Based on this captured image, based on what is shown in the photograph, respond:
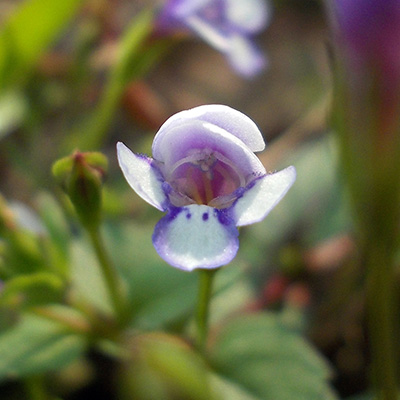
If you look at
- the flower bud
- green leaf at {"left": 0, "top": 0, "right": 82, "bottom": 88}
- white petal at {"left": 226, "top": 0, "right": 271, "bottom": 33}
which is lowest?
the flower bud

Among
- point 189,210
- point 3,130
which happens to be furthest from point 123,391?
point 3,130

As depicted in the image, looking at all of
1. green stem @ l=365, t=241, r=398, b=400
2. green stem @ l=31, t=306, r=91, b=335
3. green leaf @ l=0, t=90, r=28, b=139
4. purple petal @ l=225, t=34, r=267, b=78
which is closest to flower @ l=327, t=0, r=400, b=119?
green stem @ l=365, t=241, r=398, b=400

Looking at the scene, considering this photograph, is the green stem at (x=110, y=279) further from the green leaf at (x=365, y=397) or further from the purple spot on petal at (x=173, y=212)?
the green leaf at (x=365, y=397)

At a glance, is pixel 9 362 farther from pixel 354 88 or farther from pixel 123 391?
pixel 354 88

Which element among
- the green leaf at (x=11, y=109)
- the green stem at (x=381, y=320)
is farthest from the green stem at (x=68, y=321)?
the green leaf at (x=11, y=109)

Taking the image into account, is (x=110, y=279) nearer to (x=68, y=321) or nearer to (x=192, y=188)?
(x=68, y=321)

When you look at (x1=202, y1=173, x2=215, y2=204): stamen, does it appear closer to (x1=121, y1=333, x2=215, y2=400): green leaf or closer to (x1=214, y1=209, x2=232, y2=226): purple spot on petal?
(x1=214, y1=209, x2=232, y2=226): purple spot on petal
